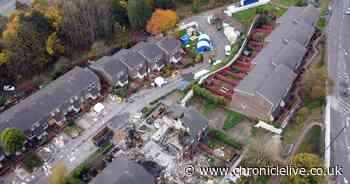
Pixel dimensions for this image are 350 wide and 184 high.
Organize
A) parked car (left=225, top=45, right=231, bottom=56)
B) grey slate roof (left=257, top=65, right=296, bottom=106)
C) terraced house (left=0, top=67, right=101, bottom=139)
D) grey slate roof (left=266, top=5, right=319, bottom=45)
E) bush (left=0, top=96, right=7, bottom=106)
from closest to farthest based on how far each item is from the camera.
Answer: terraced house (left=0, top=67, right=101, bottom=139) < grey slate roof (left=257, top=65, right=296, bottom=106) < bush (left=0, top=96, right=7, bottom=106) < grey slate roof (left=266, top=5, right=319, bottom=45) < parked car (left=225, top=45, right=231, bottom=56)

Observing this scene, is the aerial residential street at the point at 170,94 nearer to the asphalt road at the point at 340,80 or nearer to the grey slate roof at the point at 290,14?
the asphalt road at the point at 340,80

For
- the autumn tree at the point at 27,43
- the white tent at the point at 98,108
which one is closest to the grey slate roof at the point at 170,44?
the white tent at the point at 98,108

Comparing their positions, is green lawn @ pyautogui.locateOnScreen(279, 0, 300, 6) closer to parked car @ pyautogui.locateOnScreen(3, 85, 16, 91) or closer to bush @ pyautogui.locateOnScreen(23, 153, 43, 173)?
parked car @ pyautogui.locateOnScreen(3, 85, 16, 91)

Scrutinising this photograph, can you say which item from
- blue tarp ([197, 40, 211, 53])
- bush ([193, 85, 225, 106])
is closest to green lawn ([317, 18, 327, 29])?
blue tarp ([197, 40, 211, 53])

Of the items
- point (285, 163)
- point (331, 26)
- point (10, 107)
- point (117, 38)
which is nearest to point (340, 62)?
point (331, 26)

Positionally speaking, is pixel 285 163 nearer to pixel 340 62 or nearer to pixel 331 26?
pixel 340 62

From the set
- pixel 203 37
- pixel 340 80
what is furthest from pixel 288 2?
pixel 340 80
